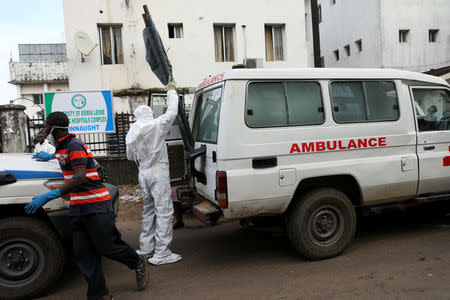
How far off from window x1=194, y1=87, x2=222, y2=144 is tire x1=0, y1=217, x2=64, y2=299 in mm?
2008

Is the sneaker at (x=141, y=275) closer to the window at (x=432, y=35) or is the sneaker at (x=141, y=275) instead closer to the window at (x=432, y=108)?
the window at (x=432, y=108)

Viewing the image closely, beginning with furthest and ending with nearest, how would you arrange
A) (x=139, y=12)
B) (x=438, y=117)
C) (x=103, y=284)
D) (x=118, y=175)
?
(x=139, y=12), (x=118, y=175), (x=438, y=117), (x=103, y=284)

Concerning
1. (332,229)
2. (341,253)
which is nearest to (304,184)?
(332,229)

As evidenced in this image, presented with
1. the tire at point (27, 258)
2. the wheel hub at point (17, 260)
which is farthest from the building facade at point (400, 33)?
the wheel hub at point (17, 260)

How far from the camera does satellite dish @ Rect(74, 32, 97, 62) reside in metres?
11.8

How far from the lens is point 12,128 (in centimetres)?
877

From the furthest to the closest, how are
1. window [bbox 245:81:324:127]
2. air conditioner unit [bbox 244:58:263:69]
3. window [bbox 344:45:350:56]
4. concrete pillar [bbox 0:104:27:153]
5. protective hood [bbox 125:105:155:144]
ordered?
window [bbox 344:45:350:56]
air conditioner unit [bbox 244:58:263:69]
concrete pillar [bbox 0:104:27:153]
protective hood [bbox 125:105:155:144]
window [bbox 245:81:324:127]

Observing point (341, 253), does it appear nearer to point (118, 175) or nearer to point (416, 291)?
point (416, 291)

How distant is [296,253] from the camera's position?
451 cm

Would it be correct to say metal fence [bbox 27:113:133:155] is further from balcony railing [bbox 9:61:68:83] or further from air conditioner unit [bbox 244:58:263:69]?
balcony railing [bbox 9:61:68:83]

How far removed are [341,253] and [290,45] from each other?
11034 millimetres

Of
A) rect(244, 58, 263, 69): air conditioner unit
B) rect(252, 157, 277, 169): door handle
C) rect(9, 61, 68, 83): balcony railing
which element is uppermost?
rect(9, 61, 68, 83): balcony railing

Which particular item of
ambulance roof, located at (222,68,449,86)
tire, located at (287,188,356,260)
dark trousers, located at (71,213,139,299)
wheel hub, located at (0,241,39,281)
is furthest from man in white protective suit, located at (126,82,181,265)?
tire, located at (287,188,356,260)

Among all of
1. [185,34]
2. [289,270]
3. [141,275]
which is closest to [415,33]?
[185,34]
